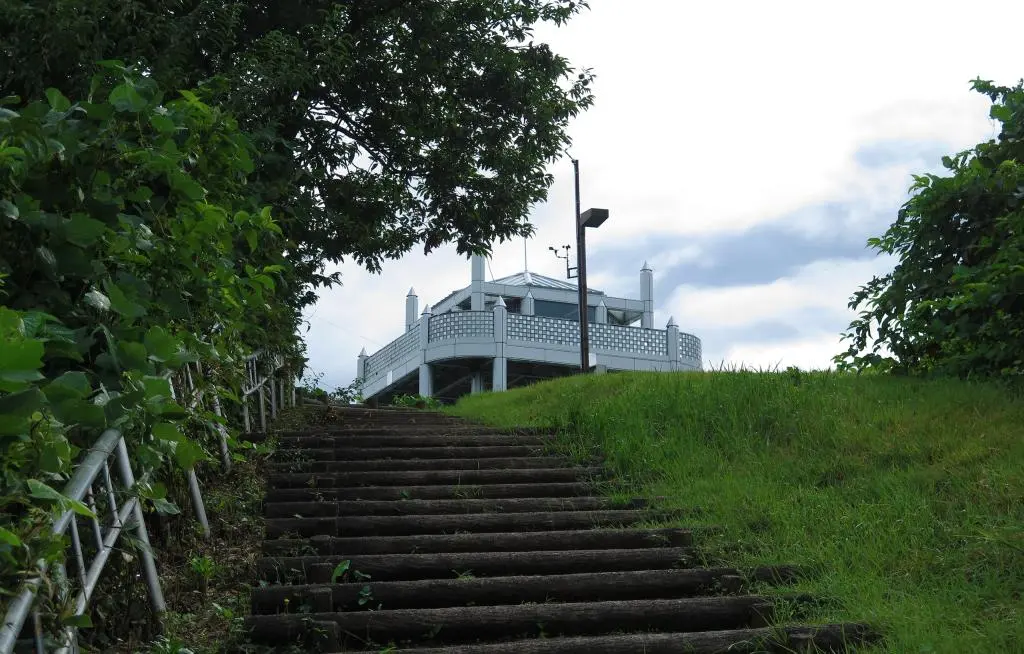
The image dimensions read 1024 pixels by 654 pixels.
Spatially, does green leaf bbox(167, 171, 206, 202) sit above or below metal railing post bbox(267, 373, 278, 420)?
above

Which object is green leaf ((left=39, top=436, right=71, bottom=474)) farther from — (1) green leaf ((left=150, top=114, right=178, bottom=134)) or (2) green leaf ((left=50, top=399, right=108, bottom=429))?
(1) green leaf ((left=150, top=114, right=178, bottom=134))

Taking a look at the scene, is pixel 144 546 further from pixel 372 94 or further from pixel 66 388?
pixel 372 94

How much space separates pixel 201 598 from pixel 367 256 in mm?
9196

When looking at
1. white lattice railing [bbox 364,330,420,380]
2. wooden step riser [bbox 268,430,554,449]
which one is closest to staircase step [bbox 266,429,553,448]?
wooden step riser [bbox 268,430,554,449]

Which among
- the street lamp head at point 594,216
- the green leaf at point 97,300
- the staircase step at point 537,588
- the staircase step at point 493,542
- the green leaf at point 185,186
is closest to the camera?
the green leaf at point 97,300

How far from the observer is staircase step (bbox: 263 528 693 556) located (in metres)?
6.16

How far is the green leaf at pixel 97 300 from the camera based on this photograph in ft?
11.0

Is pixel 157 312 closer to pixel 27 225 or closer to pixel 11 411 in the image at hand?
pixel 27 225

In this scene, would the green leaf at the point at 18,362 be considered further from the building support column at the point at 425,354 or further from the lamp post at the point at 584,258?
the building support column at the point at 425,354

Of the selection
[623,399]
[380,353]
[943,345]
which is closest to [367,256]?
[623,399]

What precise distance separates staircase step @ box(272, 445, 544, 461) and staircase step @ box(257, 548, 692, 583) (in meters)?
3.09

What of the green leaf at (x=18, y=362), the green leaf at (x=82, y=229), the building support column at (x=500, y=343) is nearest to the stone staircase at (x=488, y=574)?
the green leaf at (x=82, y=229)

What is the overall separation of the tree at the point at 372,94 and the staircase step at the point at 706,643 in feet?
18.9

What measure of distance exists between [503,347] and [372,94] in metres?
13.4
